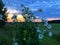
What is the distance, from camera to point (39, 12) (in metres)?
4.66

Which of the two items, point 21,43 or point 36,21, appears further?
Result: point 36,21

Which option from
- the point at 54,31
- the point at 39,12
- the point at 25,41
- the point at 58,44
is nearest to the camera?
the point at 25,41

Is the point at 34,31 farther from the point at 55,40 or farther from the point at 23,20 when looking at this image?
the point at 55,40

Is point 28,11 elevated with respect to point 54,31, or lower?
elevated

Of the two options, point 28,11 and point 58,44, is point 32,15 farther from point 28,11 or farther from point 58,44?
Answer: point 58,44

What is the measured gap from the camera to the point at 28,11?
457 cm

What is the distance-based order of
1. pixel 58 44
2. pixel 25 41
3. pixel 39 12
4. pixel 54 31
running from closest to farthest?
pixel 25 41 → pixel 39 12 → pixel 58 44 → pixel 54 31

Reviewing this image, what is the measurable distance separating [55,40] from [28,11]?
262 centimetres

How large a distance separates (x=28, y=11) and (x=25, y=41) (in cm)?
58

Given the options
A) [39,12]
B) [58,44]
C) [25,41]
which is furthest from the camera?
[58,44]

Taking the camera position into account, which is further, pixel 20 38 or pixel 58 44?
pixel 58 44

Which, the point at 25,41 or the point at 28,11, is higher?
the point at 28,11

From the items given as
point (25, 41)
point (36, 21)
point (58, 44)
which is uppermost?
point (36, 21)

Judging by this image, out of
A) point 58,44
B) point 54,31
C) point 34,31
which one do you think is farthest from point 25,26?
point 54,31
